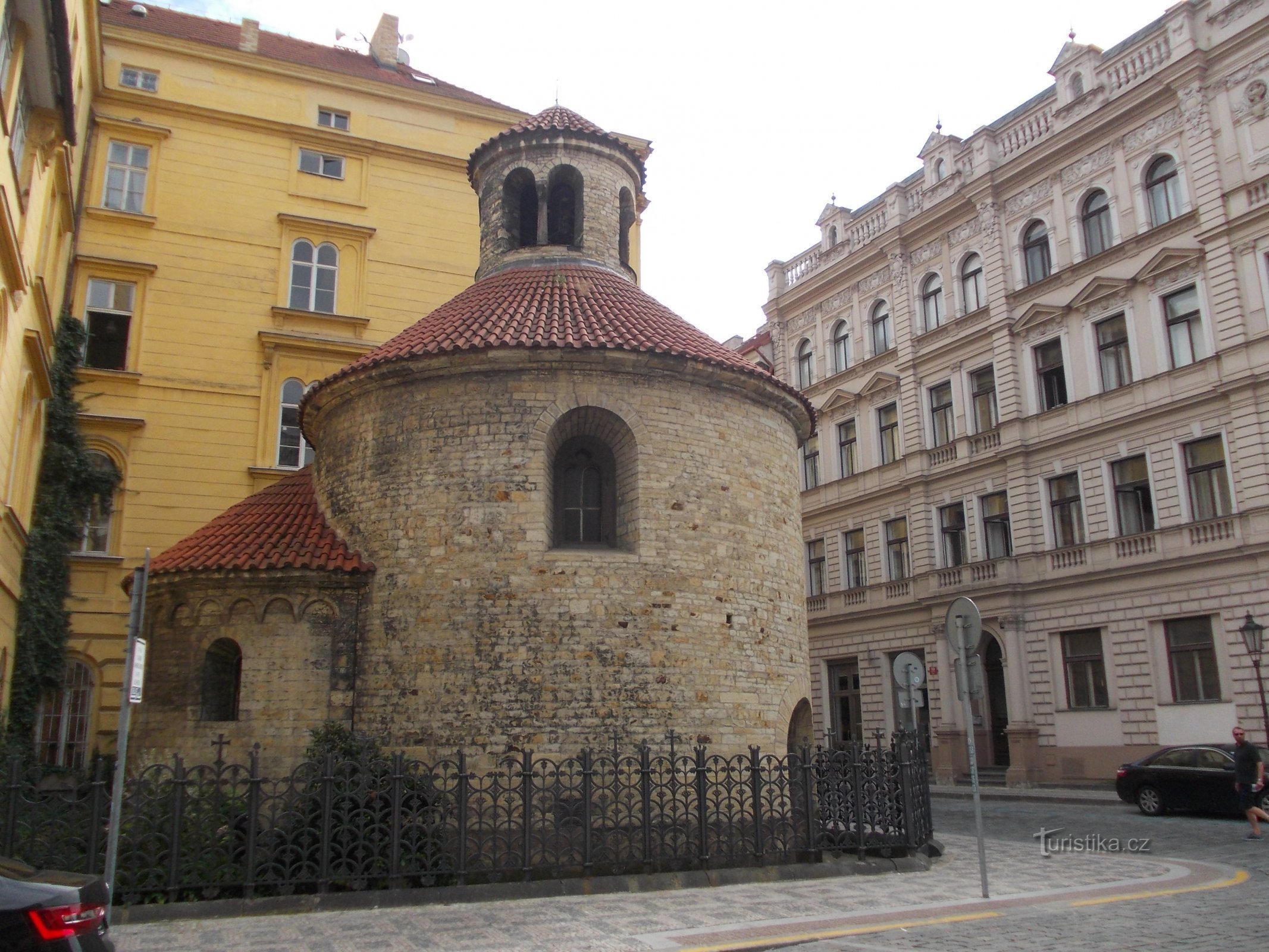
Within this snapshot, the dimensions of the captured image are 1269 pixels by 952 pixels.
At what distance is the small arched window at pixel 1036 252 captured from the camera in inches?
1094

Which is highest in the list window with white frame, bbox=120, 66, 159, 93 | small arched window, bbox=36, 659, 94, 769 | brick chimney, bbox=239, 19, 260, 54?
brick chimney, bbox=239, 19, 260, 54

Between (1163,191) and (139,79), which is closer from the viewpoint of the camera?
(139,79)

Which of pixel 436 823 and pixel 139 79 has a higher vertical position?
pixel 139 79

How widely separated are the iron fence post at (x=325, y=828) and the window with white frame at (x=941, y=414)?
23573mm

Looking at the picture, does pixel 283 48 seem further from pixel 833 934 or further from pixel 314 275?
pixel 833 934

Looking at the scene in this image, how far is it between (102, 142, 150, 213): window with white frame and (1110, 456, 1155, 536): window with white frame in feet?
78.3

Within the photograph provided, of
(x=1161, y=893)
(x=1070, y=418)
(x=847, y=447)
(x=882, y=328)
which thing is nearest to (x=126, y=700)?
(x=1161, y=893)

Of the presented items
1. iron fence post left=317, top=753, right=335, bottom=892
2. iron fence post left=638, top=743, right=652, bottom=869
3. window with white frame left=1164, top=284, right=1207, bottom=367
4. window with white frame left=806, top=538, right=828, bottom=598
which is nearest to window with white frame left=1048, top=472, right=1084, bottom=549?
window with white frame left=1164, top=284, right=1207, bottom=367

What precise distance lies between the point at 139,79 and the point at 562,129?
502 inches

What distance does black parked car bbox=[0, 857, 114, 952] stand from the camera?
5.43m

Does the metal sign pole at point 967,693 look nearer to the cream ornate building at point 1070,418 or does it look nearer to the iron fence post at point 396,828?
the iron fence post at point 396,828

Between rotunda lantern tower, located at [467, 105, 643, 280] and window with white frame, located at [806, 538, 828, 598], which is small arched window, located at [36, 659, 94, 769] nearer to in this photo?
rotunda lantern tower, located at [467, 105, 643, 280]

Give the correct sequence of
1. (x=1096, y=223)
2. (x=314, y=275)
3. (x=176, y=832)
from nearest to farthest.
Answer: (x=176, y=832), (x=314, y=275), (x=1096, y=223)

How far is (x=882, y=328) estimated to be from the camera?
33.2 metres
